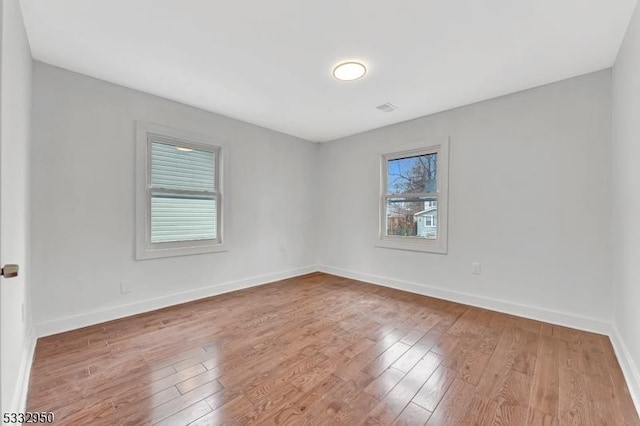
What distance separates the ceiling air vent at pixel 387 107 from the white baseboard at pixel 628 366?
291cm

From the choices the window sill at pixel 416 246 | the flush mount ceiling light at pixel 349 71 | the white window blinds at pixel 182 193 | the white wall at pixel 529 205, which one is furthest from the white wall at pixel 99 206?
the white wall at pixel 529 205

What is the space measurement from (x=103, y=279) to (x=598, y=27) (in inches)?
179

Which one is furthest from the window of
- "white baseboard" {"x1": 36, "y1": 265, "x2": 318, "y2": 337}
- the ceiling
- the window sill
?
"white baseboard" {"x1": 36, "y1": 265, "x2": 318, "y2": 337}

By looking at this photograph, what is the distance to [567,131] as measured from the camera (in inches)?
103

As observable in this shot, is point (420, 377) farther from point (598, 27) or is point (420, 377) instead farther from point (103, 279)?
point (103, 279)

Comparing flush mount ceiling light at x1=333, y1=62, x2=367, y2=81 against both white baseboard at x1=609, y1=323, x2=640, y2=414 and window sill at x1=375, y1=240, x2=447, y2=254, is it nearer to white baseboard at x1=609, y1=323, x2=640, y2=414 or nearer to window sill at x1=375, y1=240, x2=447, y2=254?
window sill at x1=375, y1=240, x2=447, y2=254

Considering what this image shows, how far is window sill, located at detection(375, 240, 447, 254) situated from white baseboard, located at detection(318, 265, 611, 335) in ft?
1.50

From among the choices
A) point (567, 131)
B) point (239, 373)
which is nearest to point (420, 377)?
point (239, 373)

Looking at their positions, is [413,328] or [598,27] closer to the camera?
[598,27]

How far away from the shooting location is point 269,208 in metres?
4.22

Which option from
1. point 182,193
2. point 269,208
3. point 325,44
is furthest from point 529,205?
point 182,193

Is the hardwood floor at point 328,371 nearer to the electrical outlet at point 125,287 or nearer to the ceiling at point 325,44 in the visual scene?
the electrical outlet at point 125,287

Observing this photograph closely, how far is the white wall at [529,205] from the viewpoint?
2496 millimetres

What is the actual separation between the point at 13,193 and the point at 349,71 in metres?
2.50
